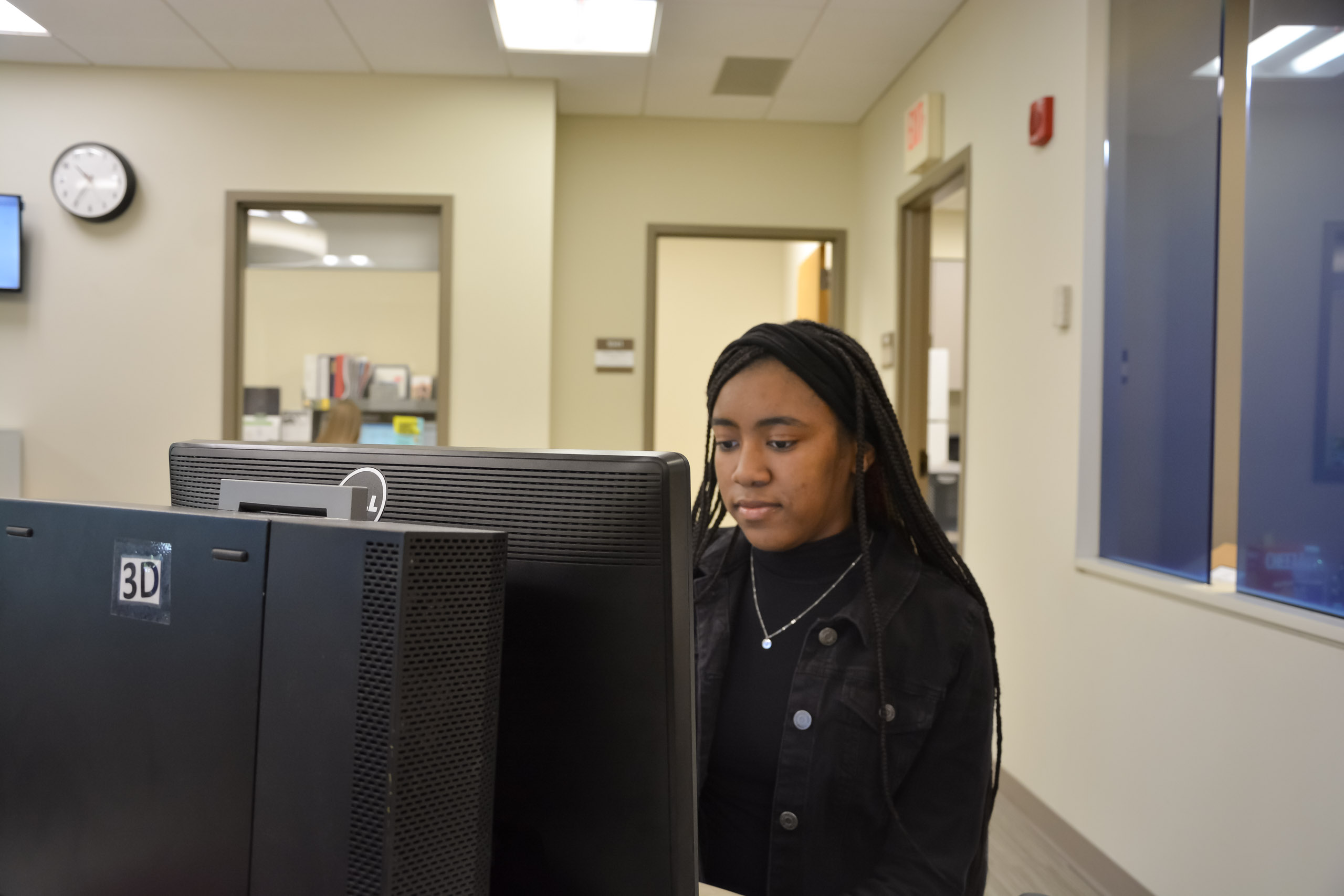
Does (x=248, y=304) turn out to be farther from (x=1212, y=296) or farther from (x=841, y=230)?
(x=1212, y=296)

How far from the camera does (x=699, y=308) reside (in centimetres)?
696

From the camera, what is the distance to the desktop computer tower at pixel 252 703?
55cm

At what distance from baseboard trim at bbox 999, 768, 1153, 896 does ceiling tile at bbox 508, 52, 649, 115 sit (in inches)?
129

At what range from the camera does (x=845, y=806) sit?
109cm

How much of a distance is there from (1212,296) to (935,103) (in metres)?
1.92

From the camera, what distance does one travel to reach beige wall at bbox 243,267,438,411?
4.50m

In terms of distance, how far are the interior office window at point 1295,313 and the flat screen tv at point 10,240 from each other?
4784 mm

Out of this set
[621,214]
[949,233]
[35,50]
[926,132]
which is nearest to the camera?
[926,132]

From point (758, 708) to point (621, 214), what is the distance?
4088 mm

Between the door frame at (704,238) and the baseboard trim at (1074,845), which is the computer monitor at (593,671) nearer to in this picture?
the baseboard trim at (1074,845)

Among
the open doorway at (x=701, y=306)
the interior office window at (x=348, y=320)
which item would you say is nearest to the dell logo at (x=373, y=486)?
the interior office window at (x=348, y=320)

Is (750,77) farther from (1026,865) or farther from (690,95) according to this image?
(1026,865)

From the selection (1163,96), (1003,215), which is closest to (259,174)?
(1003,215)

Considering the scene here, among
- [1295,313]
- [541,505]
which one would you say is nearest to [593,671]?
[541,505]
